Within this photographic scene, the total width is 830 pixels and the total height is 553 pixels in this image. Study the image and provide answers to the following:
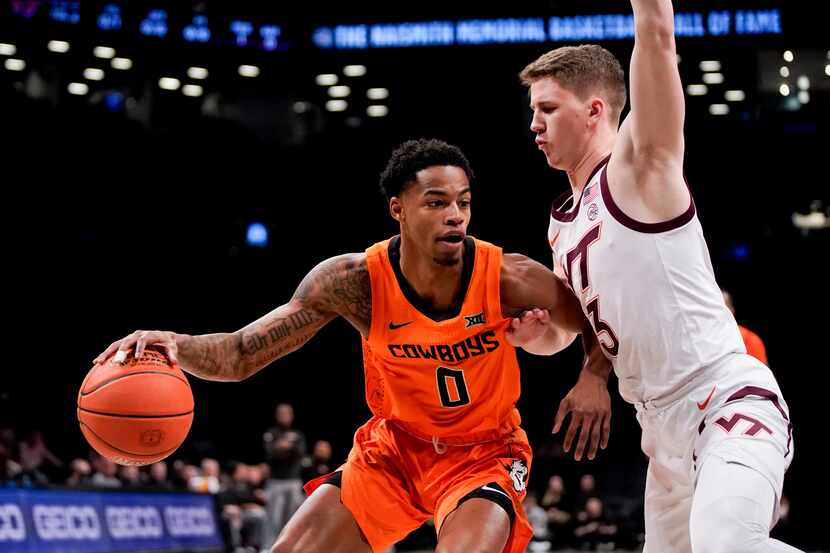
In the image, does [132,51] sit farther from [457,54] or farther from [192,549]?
[192,549]

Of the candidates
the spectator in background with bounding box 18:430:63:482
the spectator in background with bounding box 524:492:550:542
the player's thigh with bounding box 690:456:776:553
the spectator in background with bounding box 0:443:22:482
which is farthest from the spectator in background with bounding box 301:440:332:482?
the player's thigh with bounding box 690:456:776:553

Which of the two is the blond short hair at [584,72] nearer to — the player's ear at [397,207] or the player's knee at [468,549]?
the player's ear at [397,207]

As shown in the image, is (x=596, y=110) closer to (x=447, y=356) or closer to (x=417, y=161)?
(x=417, y=161)

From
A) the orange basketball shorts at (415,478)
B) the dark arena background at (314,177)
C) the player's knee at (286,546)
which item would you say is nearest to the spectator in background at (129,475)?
the dark arena background at (314,177)

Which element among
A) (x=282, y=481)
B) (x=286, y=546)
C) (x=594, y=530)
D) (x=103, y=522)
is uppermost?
(x=286, y=546)

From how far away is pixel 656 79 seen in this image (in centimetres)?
333

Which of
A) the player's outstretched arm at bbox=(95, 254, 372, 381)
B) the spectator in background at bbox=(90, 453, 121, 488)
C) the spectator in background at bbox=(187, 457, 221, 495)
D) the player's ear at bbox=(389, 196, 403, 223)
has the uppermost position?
the player's ear at bbox=(389, 196, 403, 223)

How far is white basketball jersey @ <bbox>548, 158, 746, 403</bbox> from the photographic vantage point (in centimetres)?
351

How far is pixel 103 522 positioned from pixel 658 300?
7.93 metres

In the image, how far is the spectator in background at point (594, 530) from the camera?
1508cm

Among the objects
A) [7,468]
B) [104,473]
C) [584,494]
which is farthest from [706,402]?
[584,494]

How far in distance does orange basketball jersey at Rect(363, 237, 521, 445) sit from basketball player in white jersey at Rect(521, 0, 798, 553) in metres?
0.55

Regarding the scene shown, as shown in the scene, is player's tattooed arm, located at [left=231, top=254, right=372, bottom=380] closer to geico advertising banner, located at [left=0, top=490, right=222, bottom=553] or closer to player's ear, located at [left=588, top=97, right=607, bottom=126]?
player's ear, located at [left=588, top=97, right=607, bottom=126]

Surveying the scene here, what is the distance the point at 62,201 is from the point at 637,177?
17.5 metres
